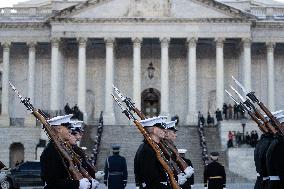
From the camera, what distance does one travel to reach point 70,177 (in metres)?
12.3

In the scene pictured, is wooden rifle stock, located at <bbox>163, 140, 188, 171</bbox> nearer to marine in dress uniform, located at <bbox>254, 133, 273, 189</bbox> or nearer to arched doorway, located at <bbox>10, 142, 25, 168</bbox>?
marine in dress uniform, located at <bbox>254, 133, 273, 189</bbox>

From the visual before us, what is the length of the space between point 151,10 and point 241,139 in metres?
17.9

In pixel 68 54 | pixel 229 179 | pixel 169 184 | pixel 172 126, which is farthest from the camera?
pixel 68 54

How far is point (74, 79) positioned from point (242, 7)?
18703 millimetres

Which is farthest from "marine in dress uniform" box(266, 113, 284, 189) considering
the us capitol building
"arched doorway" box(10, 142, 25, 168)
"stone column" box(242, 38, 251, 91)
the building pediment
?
the building pediment

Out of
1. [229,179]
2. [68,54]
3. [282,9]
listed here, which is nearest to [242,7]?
[282,9]

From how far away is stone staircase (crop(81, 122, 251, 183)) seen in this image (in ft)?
172

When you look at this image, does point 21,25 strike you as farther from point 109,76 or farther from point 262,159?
point 262,159

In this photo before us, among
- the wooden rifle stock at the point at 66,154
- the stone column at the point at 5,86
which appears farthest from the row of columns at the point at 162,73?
the wooden rifle stock at the point at 66,154

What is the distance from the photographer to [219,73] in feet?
219

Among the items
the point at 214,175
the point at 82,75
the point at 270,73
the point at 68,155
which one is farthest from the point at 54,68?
Result: the point at 68,155

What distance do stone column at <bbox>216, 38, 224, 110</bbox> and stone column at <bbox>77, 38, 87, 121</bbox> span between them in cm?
1274

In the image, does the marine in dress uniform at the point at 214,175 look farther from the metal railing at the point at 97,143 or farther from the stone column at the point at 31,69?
the stone column at the point at 31,69

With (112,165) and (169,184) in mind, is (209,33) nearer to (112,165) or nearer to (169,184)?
(112,165)
